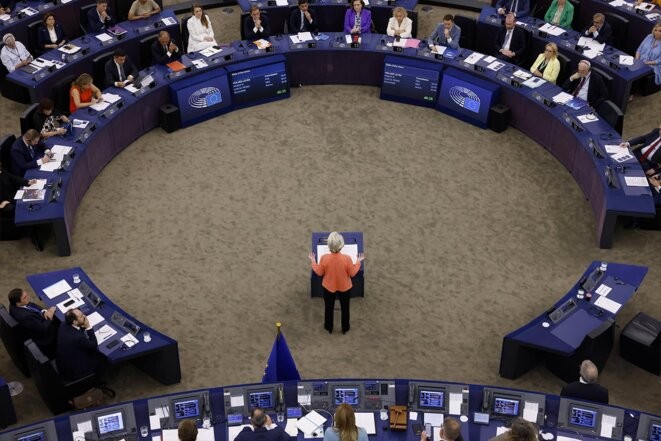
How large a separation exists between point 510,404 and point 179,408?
3944 mm

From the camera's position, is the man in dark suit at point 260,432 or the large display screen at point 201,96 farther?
the large display screen at point 201,96

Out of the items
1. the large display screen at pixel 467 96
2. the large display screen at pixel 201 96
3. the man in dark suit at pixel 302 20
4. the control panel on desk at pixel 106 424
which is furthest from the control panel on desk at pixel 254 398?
the man in dark suit at pixel 302 20

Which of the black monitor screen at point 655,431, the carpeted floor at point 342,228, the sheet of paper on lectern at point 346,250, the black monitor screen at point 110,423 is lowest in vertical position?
the carpeted floor at point 342,228

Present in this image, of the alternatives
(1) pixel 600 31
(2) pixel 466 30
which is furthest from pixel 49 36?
(1) pixel 600 31

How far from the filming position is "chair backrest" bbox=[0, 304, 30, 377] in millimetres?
11969

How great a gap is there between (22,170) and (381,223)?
604 cm

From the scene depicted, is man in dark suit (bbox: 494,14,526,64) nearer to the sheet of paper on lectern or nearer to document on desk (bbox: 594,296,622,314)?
the sheet of paper on lectern

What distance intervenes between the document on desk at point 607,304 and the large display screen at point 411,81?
6.87 m

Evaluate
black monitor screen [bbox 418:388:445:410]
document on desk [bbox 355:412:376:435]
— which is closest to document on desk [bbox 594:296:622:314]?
black monitor screen [bbox 418:388:445:410]

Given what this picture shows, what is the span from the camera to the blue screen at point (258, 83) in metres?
18.2

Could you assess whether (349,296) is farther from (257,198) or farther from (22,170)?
(22,170)

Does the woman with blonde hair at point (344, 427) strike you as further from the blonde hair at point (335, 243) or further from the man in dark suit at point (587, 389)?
the blonde hair at point (335, 243)

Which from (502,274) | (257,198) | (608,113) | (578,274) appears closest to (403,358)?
(502,274)

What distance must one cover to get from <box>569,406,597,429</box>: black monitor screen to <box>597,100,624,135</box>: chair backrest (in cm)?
705
